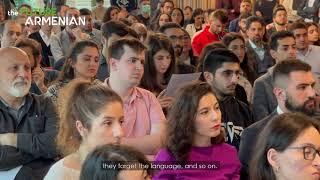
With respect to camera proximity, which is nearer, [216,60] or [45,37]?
[216,60]

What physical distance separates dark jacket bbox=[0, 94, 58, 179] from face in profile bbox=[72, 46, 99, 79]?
90 cm

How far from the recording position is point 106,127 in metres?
2.09

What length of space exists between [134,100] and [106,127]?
0.75 metres

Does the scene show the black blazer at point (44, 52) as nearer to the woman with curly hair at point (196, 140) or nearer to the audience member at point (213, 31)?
the audience member at point (213, 31)

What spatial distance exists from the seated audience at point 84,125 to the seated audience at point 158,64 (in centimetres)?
133

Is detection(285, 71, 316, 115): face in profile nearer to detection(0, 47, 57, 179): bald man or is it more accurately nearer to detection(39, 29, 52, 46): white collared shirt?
detection(0, 47, 57, 179): bald man

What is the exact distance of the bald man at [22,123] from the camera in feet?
8.50

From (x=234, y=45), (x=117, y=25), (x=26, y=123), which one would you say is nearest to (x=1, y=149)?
(x=26, y=123)

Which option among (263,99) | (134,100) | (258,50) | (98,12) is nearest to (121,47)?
(134,100)

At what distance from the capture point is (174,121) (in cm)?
239

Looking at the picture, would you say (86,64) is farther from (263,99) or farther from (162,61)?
(263,99)

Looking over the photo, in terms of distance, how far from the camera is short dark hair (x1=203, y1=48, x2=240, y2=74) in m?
3.36

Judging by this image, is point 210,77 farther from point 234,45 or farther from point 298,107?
point 234,45

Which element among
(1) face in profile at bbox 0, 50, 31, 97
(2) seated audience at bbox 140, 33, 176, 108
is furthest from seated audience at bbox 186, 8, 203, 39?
(1) face in profile at bbox 0, 50, 31, 97
